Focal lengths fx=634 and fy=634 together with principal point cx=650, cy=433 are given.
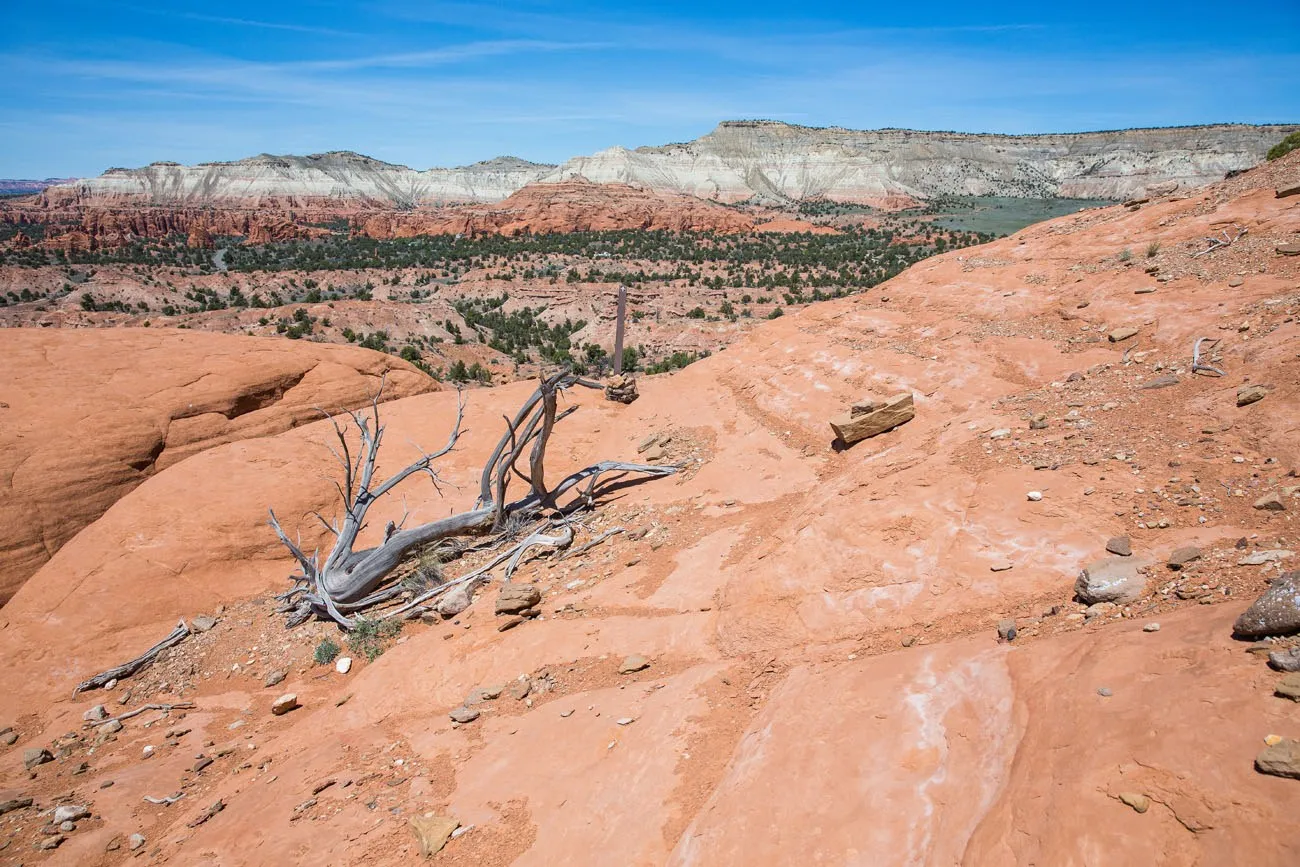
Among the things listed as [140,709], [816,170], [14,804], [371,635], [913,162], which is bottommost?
[140,709]

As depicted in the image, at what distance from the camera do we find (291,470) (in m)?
11.4

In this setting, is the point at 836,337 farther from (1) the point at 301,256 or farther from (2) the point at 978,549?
(1) the point at 301,256

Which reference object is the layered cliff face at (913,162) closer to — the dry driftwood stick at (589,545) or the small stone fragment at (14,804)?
the dry driftwood stick at (589,545)

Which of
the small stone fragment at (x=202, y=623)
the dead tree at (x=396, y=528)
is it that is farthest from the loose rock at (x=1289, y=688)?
the small stone fragment at (x=202, y=623)

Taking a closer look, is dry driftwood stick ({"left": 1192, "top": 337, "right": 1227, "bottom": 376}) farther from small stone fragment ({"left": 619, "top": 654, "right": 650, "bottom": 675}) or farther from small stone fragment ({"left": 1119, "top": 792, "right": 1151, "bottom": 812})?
small stone fragment ({"left": 619, "top": 654, "right": 650, "bottom": 675})

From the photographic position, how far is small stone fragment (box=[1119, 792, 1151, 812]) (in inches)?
102

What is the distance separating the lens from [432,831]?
14.1ft

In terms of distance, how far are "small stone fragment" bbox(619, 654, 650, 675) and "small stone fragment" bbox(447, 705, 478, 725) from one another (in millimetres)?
1389

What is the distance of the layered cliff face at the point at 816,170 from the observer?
98.0m

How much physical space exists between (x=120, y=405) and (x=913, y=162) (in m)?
130

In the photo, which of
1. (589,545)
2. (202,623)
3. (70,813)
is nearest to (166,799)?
(70,813)

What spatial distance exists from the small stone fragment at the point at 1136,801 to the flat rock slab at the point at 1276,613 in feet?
3.73

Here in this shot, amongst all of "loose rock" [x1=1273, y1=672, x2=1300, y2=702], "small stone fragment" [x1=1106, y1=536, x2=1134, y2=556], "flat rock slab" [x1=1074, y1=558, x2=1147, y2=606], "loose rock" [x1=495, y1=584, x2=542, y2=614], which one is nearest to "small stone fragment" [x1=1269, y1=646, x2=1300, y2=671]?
"loose rock" [x1=1273, y1=672, x2=1300, y2=702]

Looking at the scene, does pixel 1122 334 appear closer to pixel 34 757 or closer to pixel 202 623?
pixel 202 623
